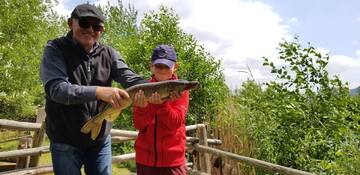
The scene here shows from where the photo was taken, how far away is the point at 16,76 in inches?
679

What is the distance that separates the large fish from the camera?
2.73 metres

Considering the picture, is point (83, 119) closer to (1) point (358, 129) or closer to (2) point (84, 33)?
(2) point (84, 33)

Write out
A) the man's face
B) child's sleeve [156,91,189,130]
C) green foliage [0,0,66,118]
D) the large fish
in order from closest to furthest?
the large fish, the man's face, child's sleeve [156,91,189,130], green foliage [0,0,66,118]

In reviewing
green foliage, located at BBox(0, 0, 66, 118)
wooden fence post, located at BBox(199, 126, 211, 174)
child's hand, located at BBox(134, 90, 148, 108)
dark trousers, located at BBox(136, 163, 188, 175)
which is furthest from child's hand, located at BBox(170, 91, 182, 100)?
green foliage, located at BBox(0, 0, 66, 118)

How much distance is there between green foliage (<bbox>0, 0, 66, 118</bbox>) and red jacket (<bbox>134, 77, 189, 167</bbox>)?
13.8 m

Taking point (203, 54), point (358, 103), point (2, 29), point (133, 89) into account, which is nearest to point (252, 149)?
point (358, 103)

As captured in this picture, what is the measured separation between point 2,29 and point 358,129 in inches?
565

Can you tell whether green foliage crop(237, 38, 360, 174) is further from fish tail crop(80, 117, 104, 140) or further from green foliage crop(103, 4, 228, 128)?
green foliage crop(103, 4, 228, 128)

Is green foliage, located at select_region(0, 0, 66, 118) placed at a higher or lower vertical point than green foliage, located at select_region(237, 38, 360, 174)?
higher

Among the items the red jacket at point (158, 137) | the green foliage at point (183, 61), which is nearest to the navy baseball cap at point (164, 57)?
the red jacket at point (158, 137)

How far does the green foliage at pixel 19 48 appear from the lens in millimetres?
16469

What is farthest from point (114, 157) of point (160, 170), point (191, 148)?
point (160, 170)

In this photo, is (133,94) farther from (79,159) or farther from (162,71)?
(162,71)

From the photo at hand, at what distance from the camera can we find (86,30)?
2855 millimetres
